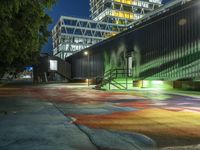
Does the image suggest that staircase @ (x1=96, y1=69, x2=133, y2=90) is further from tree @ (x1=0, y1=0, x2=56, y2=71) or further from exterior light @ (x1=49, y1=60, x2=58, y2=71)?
exterior light @ (x1=49, y1=60, x2=58, y2=71)

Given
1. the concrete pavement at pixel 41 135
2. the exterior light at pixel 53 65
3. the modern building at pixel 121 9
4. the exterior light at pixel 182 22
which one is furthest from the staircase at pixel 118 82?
the modern building at pixel 121 9

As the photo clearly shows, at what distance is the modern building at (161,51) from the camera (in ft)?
72.9

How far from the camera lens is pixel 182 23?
934 inches

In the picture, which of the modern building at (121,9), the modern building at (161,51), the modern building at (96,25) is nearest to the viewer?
the modern building at (161,51)

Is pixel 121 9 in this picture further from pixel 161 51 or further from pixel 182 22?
pixel 182 22

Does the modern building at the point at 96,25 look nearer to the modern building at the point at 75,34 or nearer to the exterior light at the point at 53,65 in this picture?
the modern building at the point at 75,34

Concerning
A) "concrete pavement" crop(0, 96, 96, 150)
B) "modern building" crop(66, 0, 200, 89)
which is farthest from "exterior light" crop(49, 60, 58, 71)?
"concrete pavement" crop(0, 96, 96, 150)

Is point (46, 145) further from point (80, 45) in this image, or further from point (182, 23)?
point (80, 45)

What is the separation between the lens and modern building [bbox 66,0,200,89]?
22.2 metres

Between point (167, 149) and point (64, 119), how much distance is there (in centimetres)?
424

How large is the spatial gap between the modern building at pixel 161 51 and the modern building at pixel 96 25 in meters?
59.3

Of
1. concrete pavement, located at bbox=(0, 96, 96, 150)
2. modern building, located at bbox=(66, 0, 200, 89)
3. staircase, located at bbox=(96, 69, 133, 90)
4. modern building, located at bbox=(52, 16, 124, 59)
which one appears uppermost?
modern building, located at bbox=(52, 16, 124, 59)

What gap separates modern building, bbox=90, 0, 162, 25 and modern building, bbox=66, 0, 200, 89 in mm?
113083

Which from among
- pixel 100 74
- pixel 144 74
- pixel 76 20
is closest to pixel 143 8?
pixel 76 20
